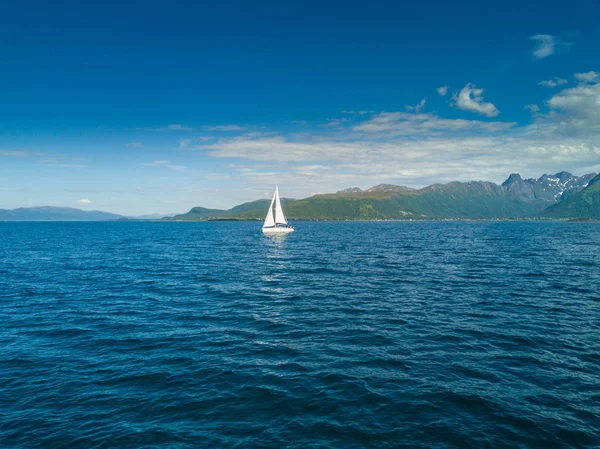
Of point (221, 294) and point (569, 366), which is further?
point (221, 294)

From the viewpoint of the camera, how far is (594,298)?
40.1 m

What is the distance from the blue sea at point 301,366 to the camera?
16141 millimetres

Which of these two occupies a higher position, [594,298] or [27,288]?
[27,288]

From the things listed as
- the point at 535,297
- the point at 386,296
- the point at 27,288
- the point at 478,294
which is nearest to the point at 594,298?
the point at 535,297

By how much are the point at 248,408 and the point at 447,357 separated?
14.7 metres

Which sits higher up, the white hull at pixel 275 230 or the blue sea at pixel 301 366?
the white hull at pixel 275 230

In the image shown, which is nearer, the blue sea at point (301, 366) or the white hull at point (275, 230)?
the blue sea at point (301, 366)

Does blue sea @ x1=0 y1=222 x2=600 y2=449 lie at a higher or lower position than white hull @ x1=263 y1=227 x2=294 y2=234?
lower

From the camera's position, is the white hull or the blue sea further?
the white hull

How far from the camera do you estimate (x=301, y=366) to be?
75.2 ft

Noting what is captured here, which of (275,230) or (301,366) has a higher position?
(275,230)

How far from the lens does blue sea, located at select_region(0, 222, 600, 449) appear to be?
1614 centimetres

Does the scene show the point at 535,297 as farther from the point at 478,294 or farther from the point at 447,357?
the point at 447,357

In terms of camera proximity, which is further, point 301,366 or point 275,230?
point 275,230
